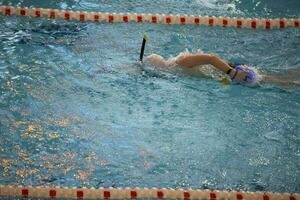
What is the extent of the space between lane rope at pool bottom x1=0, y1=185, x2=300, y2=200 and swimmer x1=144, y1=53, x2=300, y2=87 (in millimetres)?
1655

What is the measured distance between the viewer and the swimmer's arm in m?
5.06

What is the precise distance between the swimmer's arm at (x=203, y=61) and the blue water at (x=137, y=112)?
283 mm

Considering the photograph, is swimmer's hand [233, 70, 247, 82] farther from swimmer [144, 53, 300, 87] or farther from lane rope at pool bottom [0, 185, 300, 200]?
lane rope at pool bottom [0, 185, 300, 200]

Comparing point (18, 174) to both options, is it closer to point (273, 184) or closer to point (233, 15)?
point (273, 184)

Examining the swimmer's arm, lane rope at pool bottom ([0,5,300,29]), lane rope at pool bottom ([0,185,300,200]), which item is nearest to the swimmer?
the swimmer's arm

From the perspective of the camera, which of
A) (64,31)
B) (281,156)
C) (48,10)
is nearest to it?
(281,156)

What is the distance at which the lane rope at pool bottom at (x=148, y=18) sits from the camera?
Result: 6754 mm

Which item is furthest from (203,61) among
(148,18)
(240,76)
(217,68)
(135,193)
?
(148,18)

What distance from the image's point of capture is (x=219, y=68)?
202 inches

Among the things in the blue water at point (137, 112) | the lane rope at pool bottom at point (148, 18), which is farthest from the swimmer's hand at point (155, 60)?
the lane rope at pool bottom at point (148, 18)

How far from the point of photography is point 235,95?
5352 mm

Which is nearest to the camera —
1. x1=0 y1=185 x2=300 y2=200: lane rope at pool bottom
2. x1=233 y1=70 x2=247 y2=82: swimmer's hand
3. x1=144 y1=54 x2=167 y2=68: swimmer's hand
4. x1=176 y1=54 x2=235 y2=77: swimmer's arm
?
x1=0 y1=185 x2=300 y2=200: lane rope at pool bottom

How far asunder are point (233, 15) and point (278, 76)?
1.89 metres

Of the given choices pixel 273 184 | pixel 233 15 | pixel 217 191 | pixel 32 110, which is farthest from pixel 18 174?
pixel 233 15
